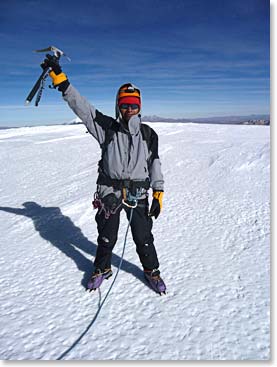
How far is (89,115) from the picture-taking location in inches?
111

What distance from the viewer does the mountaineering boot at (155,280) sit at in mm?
2971

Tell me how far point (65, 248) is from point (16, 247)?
0.73m

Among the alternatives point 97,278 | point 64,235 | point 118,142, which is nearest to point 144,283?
point 97,278

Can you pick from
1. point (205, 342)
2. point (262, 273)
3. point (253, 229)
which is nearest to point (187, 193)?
point (253, 229)

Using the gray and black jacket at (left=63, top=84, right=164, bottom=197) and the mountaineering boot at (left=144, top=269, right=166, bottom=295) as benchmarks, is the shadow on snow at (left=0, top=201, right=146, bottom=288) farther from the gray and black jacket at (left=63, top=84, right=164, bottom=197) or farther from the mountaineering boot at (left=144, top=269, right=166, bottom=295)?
the gray and black jacket at (left=63, top=84, right=164, bottom=197)

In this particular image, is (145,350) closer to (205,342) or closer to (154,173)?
(205,342)

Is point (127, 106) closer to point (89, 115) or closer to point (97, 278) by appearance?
point (89, 115)

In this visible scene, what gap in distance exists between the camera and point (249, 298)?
287 cm

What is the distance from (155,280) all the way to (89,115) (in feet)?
6.22

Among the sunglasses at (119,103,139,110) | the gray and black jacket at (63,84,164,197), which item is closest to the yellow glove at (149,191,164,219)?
the gray and black jacket at (63,84,164,197)

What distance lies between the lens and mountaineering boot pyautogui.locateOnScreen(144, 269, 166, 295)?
297 cm

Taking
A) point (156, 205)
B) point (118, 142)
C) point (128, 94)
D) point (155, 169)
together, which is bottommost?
point (156, 205)

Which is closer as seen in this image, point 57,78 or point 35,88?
point 57,78

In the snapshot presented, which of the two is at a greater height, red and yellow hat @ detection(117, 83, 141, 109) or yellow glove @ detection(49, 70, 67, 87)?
yellow glove @ detection(49, 70, 67, 87)
